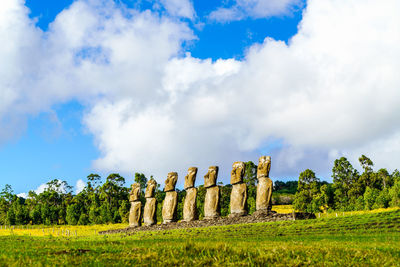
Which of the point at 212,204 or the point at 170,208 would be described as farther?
the point at 170,208

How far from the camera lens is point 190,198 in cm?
3728

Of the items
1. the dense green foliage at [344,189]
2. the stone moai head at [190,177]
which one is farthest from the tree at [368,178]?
the stone moai head at [190,177]

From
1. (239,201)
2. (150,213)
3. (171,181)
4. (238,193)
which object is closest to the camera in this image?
(239,201)

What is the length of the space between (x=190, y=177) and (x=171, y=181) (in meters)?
2.38

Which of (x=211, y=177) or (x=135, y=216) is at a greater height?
(x=211, y=177)

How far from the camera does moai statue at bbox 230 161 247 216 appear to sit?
108 ft

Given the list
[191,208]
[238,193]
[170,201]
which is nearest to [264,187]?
[238,193]

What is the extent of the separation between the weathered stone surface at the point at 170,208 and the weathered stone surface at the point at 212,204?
4.35m

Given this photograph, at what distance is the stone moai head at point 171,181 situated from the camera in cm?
3959

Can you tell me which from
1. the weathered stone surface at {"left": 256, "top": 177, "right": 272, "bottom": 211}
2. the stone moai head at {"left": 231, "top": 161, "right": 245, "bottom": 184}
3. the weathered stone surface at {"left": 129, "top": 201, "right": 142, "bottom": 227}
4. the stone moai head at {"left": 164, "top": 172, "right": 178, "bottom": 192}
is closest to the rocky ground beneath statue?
the weathered stone surface at {"left": 256, "top": 177, "right": 272, "bottom": 211}

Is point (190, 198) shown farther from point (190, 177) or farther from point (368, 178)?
point (368, 178)

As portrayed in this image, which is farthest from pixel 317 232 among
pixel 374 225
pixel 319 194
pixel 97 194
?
pixel 97 194

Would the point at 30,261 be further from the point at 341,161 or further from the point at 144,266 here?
Result: the point at 341,161

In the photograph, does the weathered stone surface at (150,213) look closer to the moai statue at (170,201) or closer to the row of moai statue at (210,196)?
the row of moai statue at (210,196)
